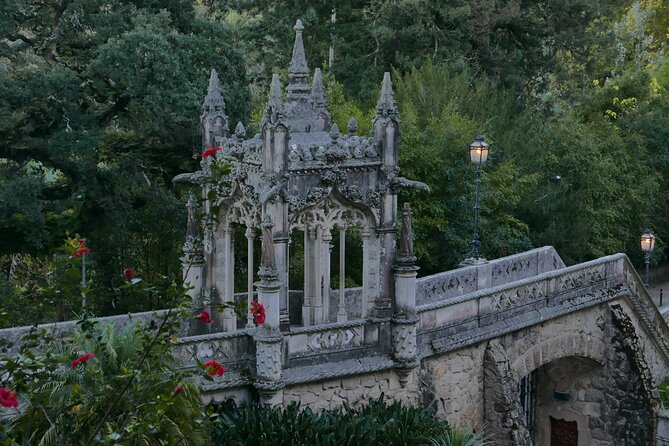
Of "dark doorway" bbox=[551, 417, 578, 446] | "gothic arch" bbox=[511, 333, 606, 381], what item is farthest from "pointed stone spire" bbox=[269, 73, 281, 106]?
"dark doorway" bbox=[551, 417, 578, 446]

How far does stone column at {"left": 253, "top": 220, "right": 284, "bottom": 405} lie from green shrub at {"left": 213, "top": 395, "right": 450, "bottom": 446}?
0.28 meters

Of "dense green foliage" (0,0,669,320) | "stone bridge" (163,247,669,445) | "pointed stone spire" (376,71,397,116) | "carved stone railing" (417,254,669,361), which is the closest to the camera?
"stone bridge" (163,247,669,445)

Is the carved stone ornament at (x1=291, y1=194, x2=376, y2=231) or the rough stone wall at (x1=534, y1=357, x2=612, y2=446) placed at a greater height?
the carved stone ornament at (x1=291, y1=194, x2=376, y2=231)

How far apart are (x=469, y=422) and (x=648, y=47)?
3908 centimetres

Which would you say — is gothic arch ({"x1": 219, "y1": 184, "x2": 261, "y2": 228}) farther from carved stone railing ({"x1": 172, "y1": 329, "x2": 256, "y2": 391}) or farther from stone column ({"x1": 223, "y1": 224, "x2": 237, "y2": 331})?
carved stone railing ({"x1": 172, "y1": 329, "x2": 256, "y2": 391})

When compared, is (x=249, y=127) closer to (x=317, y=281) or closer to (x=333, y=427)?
(x=317, y=281)

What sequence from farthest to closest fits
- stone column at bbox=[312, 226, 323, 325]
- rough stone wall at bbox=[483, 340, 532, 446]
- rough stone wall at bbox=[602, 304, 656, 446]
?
rough stone wall at bbox=[602, 304, 656, 446] < rough stone wall at bbox=[483, 340, 532, 446] < stone column at bbox=[312, 226, 323, 325]

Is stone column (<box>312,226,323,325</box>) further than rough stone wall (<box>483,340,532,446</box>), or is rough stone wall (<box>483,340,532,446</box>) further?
rough stone wall (<box>483,340,532,446</box>)

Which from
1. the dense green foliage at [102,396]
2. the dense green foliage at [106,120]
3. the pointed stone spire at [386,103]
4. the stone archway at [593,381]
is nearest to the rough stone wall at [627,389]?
the stone archway at [593,381]

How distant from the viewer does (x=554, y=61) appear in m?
41.4

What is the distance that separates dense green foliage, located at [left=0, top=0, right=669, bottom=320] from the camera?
26.2 m

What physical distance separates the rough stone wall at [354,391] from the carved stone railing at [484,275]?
1946 mm

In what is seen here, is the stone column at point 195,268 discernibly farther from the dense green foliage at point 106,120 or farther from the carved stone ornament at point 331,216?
the dense green foliage at point 106,120

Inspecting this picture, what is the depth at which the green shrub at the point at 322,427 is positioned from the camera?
15312 mm
